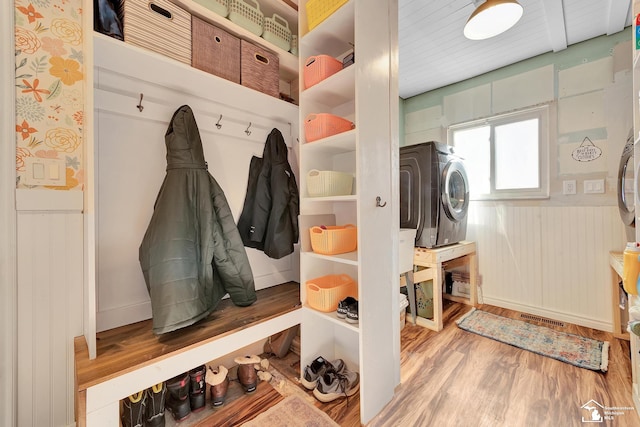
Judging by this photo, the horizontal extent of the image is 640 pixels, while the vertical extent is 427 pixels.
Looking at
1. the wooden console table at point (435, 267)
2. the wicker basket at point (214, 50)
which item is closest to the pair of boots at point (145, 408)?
the wicker basket at point (214, 50)

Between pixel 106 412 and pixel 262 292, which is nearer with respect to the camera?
pixel 106 412

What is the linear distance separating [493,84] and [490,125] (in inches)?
16.6

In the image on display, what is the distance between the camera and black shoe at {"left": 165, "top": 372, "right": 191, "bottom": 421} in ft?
4.09

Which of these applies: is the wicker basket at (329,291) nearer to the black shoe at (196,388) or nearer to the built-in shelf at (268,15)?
the black shoe at (196,388)

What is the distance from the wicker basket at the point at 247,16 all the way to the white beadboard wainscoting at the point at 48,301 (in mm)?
1181

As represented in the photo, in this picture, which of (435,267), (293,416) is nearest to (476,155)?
(435,267)

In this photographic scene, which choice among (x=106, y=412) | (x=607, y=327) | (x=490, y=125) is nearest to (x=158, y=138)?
(x=106, y=412)

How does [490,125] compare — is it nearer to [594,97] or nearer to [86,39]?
[594,97]

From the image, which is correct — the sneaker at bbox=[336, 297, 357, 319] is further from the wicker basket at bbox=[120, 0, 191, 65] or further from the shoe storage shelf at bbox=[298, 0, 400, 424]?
the wicker basket at bbox=[120, 0, 191, 65]

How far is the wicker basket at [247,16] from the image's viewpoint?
1338 mm

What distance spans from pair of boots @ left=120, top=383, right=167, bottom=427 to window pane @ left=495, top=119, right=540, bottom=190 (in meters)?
3.27

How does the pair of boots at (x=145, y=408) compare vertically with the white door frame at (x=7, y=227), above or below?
below

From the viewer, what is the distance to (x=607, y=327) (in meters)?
2.10

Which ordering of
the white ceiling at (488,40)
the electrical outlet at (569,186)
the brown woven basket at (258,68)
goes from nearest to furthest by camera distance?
the brown woven basket at (258,68)
the white ceiling at (488,40)
the electrical outlet at (569,186)
